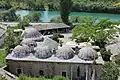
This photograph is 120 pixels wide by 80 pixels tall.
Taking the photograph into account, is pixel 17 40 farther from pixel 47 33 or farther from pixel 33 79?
pixel 47 33

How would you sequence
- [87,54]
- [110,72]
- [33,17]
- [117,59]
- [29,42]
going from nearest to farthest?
[110,72]
[87,54]
[117,59]
[29,42]
[33,17]

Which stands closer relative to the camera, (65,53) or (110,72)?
(110,72)

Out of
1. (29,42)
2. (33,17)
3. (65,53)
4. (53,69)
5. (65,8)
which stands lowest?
(53,69)

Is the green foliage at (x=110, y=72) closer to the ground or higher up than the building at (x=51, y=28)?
closer to the ground

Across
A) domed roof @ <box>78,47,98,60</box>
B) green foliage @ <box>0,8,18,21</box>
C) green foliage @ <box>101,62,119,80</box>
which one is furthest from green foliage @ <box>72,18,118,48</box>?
green foliage @ <box>0,8,18,21</box>

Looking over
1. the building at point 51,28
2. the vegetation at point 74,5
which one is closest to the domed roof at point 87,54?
the building at point 51,28

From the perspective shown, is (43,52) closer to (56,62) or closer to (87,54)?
(56,62)

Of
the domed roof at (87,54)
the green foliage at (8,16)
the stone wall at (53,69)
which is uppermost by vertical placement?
the green foliage at (8,16)

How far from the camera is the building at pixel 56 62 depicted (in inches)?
1241

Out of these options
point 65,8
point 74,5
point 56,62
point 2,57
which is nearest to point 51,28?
point 65,8

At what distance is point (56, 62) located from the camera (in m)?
31.7

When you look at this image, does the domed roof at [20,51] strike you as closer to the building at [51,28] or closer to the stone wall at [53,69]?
the stone wall at [53,69]

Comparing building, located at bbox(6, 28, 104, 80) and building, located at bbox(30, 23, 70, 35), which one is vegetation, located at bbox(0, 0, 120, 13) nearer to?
building, located at bbox(30, 23, 70, 35)

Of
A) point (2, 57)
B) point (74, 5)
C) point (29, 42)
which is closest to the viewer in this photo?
point (29, 42)
